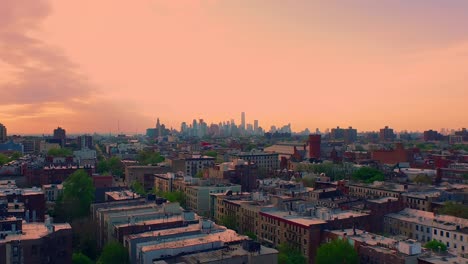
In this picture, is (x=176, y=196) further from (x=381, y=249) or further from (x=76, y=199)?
(x=381, y=249)

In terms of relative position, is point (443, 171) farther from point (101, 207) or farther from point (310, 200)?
point (101, 207)

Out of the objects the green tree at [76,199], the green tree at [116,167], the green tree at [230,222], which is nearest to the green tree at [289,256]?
the green tree at [230,222]

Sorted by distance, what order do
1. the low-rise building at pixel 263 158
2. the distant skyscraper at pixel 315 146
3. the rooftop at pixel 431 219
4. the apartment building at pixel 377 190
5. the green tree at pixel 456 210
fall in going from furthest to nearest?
the distant skyscraper at pixel 315 146
the low-rise building at pixel 263 158
the apartment building at pixel 377 190
the green tree at pixel 456 210
the rooftop at pixel 431 219

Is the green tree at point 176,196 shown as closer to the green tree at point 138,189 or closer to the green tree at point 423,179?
the green tree at point 138,189

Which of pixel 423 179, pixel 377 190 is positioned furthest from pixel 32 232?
pixel 423 179

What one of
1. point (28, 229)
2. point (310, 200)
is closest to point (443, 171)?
point (310, 200)

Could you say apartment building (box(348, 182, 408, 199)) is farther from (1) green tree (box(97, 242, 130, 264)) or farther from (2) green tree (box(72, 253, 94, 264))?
(2) green tree (box(72, 253, 94, 264))

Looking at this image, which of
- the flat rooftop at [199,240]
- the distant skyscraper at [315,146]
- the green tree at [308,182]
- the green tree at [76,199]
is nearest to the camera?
the flat rooftop at [199,240]
